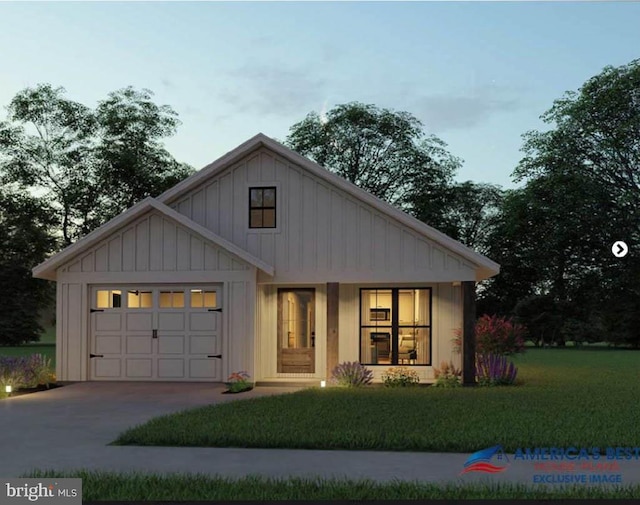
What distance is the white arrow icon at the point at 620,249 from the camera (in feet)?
132

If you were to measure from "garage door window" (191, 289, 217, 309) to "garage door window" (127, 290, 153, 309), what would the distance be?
115 cm

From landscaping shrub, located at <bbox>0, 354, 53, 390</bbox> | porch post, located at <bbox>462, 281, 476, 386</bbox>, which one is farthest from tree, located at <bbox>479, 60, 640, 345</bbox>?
landscaping shrub, located at <bbox>0, 354, 53, 390</bbox>

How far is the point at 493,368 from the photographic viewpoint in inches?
739

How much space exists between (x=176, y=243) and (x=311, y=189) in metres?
3.61

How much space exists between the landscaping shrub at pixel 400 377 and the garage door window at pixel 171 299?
5293 millimetres

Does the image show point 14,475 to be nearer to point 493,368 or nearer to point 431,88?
point 493,368

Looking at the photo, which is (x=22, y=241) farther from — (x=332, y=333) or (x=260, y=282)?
(x=332, y=333)

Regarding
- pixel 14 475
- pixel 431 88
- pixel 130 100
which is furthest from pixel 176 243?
pixel 130 100

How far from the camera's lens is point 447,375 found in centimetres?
1891

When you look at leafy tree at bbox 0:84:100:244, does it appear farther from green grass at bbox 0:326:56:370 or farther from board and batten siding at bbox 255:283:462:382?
board and batten siding at bbox 255:283:462:382

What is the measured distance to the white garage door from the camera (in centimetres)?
1891

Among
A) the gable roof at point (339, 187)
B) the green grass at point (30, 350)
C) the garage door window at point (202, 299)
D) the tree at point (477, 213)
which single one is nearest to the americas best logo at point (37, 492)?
the garage door window at point (202, 299)

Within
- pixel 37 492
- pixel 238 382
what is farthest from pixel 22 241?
pixel 37 492

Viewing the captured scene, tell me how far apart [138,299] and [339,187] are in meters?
5.66
